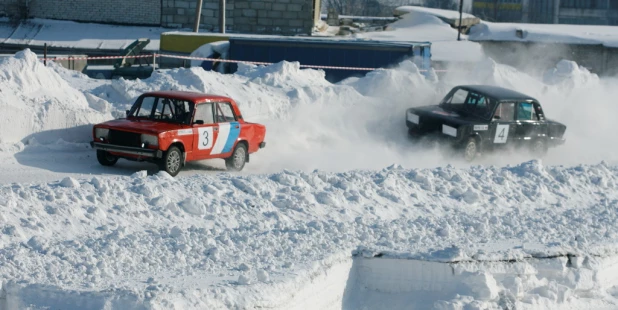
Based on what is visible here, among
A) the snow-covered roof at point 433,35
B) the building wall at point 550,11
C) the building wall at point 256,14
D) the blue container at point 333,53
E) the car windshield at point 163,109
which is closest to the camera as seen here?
the car windshield at point 163,109

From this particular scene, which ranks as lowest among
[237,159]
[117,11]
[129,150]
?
[237,159]

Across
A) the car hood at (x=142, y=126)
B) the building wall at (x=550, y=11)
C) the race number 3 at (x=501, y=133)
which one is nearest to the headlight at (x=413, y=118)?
the race number 3 at (x=501, y=133)

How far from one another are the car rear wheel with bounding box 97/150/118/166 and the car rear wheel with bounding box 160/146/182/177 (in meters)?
1.04

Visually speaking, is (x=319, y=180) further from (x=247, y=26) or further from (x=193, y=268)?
(x=247, y=26)

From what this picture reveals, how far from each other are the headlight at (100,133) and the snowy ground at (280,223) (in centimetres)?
54

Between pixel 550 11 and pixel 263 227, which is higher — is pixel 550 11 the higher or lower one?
the higher one

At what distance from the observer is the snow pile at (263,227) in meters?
9.51

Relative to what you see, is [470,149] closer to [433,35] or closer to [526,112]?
[526,112]

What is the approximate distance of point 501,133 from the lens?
Answer: 64.3 ft

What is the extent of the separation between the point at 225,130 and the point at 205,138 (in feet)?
1.84

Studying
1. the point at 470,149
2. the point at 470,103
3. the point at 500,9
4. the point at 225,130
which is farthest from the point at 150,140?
the point at 500,9

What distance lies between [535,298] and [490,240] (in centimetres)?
129

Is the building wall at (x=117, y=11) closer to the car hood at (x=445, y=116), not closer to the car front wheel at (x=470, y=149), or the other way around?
the car hood at (x=445, y=116)

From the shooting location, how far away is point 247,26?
148ft
